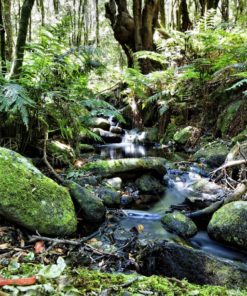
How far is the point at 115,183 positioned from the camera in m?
4.67

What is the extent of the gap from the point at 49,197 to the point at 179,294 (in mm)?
1903

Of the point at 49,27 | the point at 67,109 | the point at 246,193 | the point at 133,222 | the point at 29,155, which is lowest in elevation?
the point at 133,222

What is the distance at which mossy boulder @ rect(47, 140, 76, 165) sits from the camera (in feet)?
15.7

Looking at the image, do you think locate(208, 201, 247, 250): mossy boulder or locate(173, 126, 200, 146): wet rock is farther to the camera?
locate(173, 126, 200, 146): wet rock

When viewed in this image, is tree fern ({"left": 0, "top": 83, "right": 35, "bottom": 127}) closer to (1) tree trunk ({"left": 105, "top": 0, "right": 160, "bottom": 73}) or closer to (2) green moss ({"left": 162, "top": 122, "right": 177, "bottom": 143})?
(2) green moss ({"left": 162, "top": 122, "right": 177, "bottom": 143})

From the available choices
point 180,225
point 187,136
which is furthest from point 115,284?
point 187,136

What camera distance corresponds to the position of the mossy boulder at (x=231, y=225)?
316 centimetres

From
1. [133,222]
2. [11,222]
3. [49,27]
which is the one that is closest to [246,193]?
[133,222]

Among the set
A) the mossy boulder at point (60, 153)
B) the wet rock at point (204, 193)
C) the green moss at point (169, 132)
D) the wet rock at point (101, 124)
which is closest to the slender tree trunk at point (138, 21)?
the wet rock at point (101, 124)

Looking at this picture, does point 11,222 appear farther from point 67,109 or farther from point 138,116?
point 138,116

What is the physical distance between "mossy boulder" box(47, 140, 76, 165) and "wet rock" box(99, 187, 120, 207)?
0.93m

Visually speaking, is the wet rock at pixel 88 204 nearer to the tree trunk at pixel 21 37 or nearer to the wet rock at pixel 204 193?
the wet rock at pixel 204 193

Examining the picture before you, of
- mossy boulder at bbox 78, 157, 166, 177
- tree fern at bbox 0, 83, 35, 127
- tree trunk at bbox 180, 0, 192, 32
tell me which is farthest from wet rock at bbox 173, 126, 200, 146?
tree trunk at bbox 180, 0, 192, 32

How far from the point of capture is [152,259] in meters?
2.54
